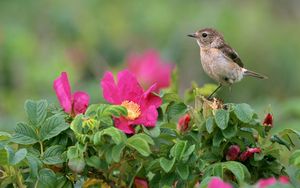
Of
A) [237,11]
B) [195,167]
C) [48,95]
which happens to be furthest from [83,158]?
[237,11]

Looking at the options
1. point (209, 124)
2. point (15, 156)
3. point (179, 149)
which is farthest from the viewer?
point (209, 124)

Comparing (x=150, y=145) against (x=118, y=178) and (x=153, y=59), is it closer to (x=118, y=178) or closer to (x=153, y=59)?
(x=118, y=178)

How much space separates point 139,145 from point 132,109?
0.27m

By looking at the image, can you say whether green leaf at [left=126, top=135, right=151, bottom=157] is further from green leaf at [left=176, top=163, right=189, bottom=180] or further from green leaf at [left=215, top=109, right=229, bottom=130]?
green leaf at [left=215, top=109, right=229, bottom=130]

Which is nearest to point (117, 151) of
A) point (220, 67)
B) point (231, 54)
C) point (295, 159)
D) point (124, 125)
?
point (124, 125)

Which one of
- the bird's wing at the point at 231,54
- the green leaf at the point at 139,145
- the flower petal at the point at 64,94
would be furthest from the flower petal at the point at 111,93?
the bird's wing at the point at 231,54

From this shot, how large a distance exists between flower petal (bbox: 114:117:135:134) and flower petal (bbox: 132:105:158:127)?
0.07 ft

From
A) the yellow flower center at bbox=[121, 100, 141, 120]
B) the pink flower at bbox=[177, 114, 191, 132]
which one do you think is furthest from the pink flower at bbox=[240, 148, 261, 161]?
the yellow flower center at bbox=[121, 100, 141, 120]

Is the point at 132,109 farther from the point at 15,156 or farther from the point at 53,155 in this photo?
the point at 15,156

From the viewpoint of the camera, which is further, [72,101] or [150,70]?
[150,70]

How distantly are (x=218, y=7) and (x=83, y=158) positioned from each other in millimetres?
8100

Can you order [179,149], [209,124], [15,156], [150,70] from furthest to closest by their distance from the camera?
1. [150,70]
2. [209,124]
3. [179,149]
4. [15,156]

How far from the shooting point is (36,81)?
8250mm

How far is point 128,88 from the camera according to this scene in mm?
2986
